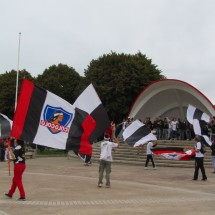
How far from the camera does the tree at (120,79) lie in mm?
45844

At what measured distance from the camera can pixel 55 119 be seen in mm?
11164

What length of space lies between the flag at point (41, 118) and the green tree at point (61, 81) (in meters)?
44.3

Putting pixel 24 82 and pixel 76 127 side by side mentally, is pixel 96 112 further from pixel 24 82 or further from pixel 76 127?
pixel 24 82

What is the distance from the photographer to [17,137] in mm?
10469

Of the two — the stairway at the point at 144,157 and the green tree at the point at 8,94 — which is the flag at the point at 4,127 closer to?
the stairway at the point at 144,157

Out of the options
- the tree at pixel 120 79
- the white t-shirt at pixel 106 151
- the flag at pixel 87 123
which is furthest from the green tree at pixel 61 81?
the flag at pixel 87 123

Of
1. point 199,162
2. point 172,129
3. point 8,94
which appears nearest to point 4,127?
point 199,162

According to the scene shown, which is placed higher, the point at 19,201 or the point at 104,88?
the point at 104,88

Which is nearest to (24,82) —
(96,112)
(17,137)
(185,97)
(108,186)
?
(17,137)

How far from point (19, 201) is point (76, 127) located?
8.54ft

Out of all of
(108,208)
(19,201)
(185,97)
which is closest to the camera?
(108,208)

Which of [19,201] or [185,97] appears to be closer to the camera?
[19,201]

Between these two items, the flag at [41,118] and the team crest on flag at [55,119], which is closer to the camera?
the flag at [41,118]

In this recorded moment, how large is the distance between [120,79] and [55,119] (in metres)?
35.0
